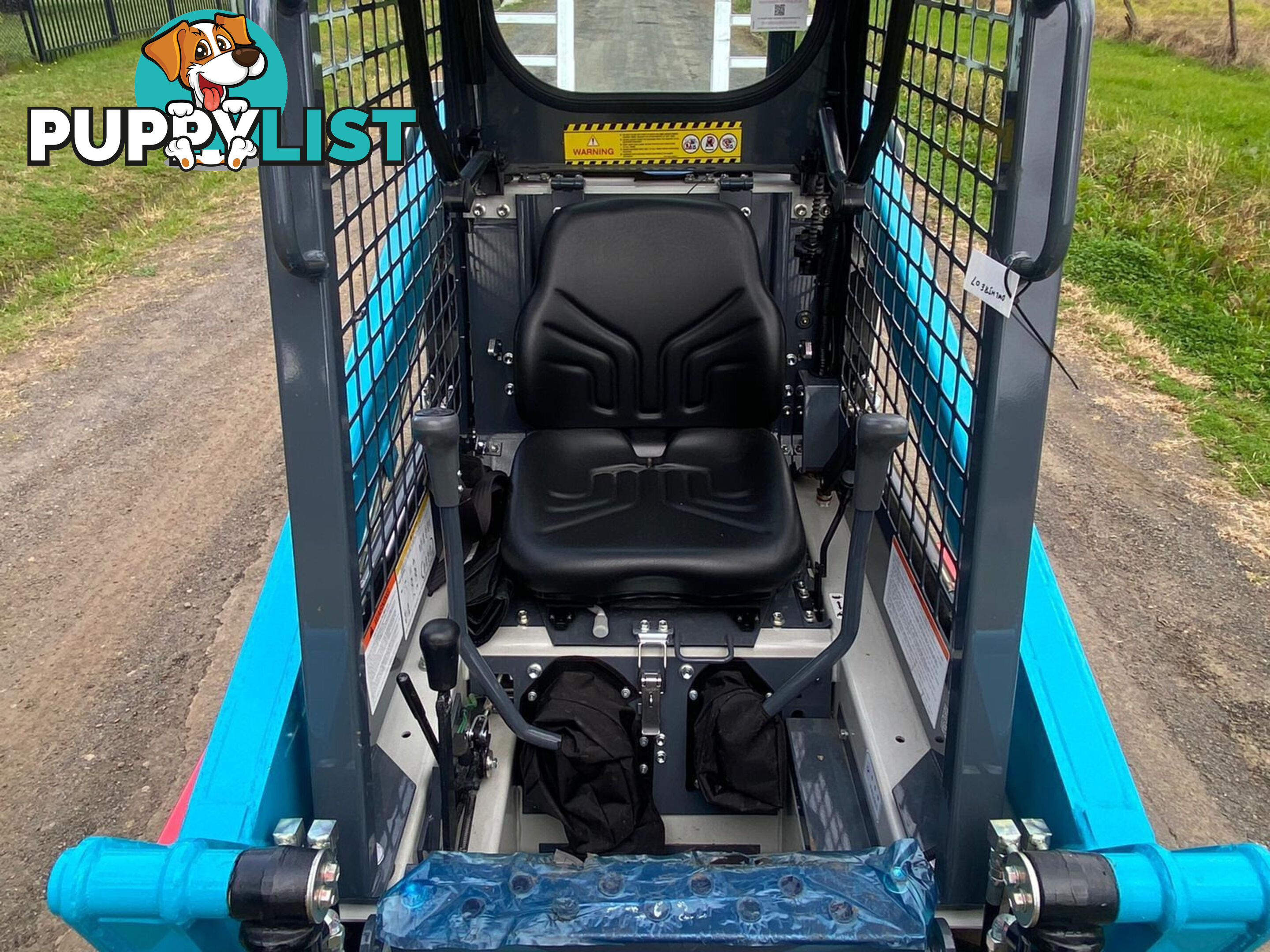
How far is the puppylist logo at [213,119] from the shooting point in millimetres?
1109

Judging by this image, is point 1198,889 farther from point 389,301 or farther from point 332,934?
point 389,301

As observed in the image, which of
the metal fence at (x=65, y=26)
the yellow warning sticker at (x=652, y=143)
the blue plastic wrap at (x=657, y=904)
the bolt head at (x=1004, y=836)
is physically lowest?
the blue plastic wrap at (x=657, y=904)

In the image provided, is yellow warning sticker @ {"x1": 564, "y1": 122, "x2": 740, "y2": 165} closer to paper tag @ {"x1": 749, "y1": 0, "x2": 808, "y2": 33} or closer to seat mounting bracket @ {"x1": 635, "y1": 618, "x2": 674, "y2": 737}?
paper tag @ {"x1": 749, "y1": 0, "x2": 808, "y2": 33}

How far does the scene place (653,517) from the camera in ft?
6.87

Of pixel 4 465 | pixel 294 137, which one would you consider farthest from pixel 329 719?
pixel 4 465

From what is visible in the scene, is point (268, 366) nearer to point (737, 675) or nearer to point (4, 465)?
point (4, 465)

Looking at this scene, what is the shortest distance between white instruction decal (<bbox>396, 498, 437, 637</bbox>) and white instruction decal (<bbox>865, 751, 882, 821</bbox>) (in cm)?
82

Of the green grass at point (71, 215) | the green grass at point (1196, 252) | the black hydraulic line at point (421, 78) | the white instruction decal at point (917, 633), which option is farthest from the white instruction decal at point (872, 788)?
the green grass at point (71, 215)

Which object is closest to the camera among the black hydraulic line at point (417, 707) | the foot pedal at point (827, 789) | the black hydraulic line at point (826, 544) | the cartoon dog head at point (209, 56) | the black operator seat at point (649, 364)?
the cartoon dog head at point (209, 56)

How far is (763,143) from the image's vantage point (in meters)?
2.51

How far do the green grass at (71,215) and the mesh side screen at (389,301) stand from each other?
13.8 ft

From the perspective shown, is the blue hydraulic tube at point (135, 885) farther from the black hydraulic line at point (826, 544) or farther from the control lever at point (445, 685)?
the black hydraulic line at point (826, 544)

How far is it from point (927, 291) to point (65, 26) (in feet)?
47.9

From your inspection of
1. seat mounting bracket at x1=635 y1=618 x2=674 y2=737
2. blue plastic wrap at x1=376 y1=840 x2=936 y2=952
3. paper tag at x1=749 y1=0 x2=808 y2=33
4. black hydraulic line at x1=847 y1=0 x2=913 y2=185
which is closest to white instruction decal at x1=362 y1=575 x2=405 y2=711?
blue plastic wrap at x1=376 y1=840 x2=936 y2=952
